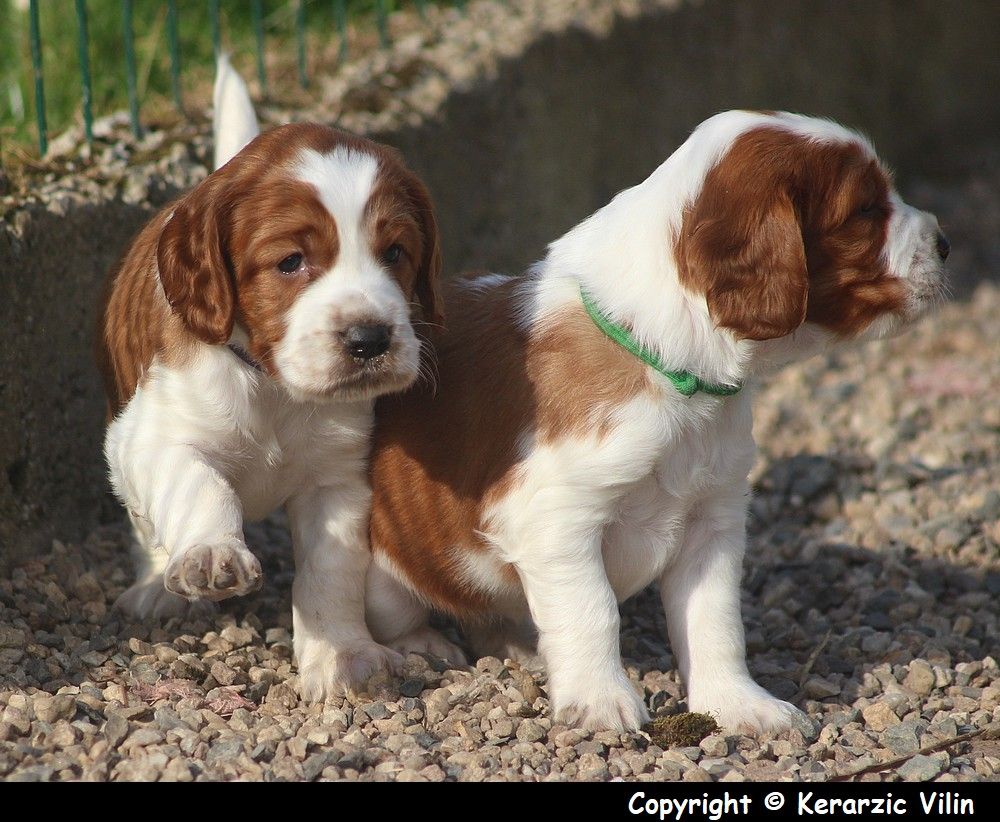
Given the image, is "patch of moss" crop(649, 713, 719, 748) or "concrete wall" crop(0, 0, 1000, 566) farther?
"concrete wall" crop(0, 0, 1000, 566)

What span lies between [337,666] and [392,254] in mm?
1305

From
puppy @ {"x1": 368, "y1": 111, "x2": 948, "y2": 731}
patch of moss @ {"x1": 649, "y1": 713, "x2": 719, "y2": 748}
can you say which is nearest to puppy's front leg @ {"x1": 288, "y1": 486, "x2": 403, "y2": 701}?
puppy @ {"x1": 368, "y1": 111, "x2": 948, "y2": 731}

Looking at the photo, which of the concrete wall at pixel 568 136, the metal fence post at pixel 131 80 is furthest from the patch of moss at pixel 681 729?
the metal fence post at pixel 131 80

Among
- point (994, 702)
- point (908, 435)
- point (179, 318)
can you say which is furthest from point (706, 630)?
point (908, 435)

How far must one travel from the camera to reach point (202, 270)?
4.08 metres

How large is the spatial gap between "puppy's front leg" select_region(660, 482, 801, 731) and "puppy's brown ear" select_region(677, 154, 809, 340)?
677mm

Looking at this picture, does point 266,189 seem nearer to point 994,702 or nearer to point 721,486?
point 721,486

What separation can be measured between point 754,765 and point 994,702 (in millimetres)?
1038

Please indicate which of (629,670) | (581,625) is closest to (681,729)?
(581,625)

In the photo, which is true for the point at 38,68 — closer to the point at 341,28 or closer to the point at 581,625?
the point at 341,28

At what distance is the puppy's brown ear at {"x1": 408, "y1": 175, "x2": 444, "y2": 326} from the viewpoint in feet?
14.2

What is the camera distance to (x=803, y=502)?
628 cm

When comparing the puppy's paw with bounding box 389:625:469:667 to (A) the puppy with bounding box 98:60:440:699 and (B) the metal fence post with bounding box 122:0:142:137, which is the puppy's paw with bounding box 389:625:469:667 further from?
(B) the metal fence post with bounding box 122:0:142:137

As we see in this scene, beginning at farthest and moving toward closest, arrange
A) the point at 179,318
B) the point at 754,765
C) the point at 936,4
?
the point at 936,4 → the point at 179,318 → the point at 754,765
